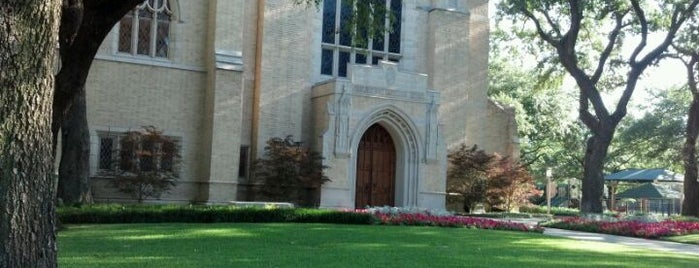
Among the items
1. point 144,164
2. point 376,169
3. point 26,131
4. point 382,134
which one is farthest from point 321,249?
point 382,134

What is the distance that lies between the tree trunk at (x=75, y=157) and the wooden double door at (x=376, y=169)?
448 inches

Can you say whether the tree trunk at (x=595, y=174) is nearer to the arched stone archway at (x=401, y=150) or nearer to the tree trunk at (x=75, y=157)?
the arched stone archway at (x=401, y=150)

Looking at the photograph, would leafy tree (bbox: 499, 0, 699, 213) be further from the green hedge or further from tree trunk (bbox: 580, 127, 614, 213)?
the green hedge

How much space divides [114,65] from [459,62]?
12.9m

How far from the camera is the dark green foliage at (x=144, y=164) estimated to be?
76.1ft

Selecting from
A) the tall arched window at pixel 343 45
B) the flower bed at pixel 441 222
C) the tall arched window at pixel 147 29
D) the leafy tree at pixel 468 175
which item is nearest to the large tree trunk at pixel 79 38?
the flower bed at pixel 441 222

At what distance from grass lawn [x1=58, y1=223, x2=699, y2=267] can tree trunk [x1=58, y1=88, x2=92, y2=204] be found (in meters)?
2.47

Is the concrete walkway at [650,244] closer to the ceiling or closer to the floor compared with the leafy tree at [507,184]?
closer to the floor

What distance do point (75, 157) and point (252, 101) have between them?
9559 mm

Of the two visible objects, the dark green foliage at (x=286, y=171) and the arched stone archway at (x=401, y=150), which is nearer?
the dark green foliage at (x=286, y=171)

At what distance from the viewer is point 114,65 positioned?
24.2 metres

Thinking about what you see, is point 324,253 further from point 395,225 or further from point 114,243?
point 395,225

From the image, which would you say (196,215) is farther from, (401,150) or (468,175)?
(468,175)

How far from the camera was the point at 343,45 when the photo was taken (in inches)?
1113
